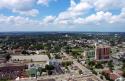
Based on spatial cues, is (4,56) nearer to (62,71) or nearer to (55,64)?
(55,64)

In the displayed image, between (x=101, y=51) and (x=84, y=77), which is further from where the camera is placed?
(x=101, y=51)

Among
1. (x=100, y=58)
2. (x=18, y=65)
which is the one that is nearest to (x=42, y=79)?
(x=18, y=65)

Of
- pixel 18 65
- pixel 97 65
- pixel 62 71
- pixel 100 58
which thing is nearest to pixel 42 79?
pixel 62 71

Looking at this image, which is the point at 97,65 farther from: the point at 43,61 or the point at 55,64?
the point at 43,61

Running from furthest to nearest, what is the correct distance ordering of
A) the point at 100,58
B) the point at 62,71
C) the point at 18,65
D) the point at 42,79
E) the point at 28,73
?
the point at 100,58 < the point at 18,65 < the point at 62,71 < the point at 28,73 < the point at 42,79

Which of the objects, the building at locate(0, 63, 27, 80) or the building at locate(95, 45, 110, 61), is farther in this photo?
the building at locate(95, 45, 110, 61)

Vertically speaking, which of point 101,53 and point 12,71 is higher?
point 101,53

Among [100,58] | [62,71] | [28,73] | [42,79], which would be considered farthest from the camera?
[100,58]

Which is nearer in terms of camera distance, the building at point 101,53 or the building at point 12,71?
the building at point 12,71

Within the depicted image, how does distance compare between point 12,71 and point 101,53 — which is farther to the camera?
point 101,53
